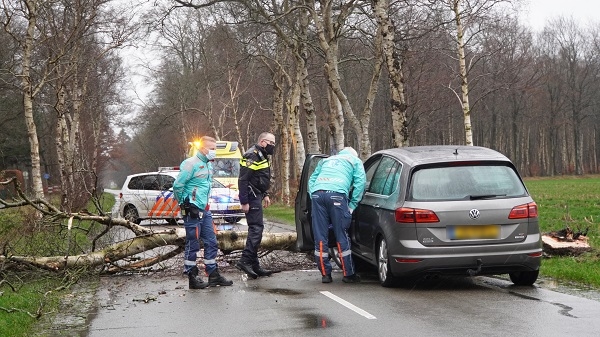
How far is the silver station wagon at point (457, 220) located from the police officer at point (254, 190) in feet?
6.63

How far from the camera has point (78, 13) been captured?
25.5 meters

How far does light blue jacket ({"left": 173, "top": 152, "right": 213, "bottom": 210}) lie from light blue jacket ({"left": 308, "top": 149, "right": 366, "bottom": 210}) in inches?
56.3

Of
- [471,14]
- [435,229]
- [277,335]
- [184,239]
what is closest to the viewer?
[277,335]

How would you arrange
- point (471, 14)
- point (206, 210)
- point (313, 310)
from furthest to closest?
point (471, 14) → point (206, 210) → point (313, 310)

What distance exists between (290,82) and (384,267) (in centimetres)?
2392

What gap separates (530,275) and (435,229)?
4.75 ft

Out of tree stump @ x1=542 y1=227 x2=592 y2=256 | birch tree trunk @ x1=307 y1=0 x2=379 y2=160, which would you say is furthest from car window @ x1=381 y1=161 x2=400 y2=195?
birch tree trunk @ x1=307 y1=0 x2=379 y2=160

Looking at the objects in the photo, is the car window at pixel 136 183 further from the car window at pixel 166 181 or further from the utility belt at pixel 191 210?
the utility belt at pixel 191 210

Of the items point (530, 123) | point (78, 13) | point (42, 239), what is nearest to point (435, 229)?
point (42, 239)

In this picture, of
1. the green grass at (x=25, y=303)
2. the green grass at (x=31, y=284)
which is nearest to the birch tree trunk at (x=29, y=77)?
the green grass at (x=31, y=284)

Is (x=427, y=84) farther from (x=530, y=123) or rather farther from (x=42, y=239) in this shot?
(x=530, y=123)

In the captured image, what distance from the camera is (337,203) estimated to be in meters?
9.84

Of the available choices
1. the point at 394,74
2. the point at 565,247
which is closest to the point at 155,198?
the point at 394,74

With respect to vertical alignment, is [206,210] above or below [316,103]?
below
